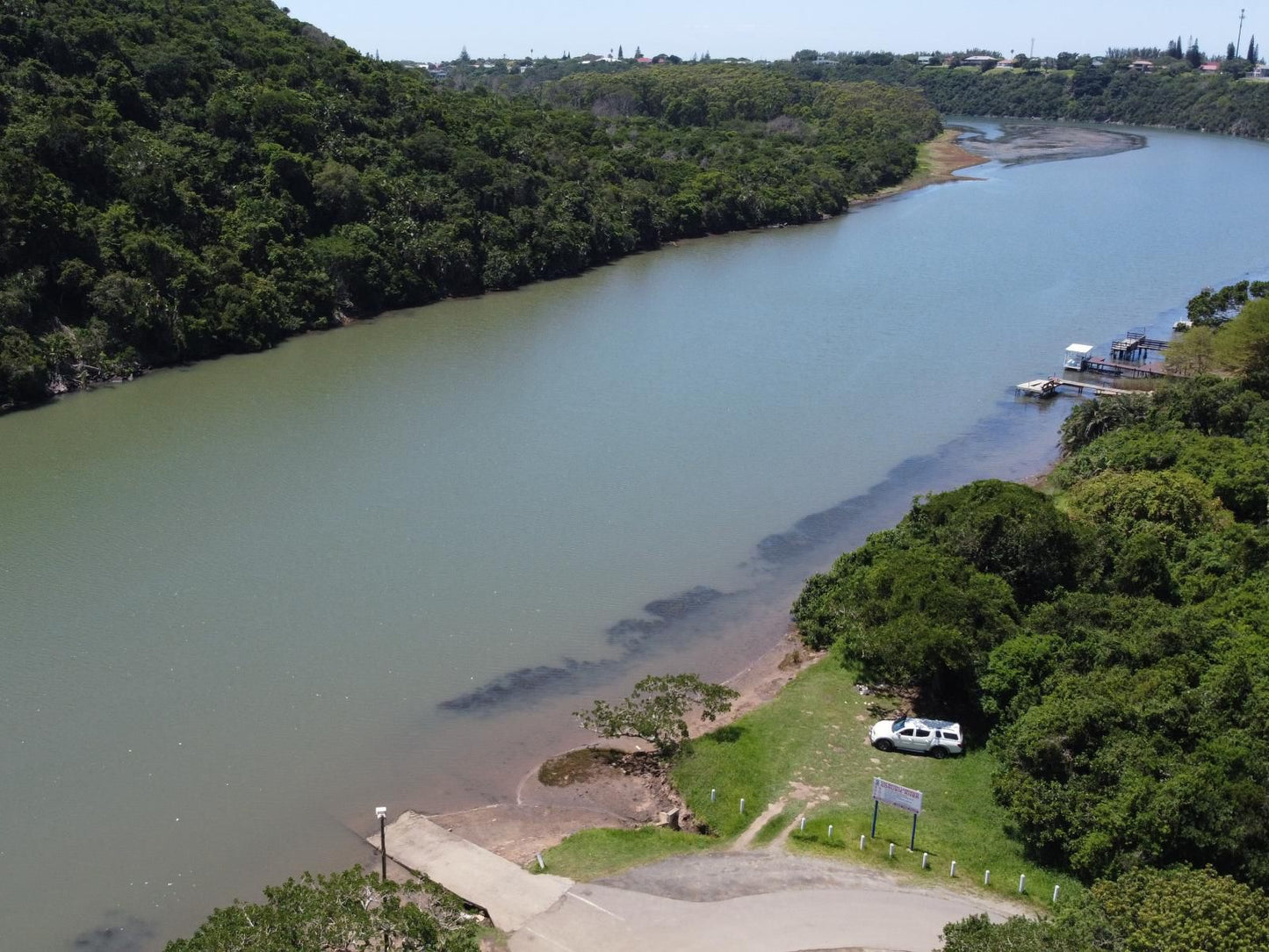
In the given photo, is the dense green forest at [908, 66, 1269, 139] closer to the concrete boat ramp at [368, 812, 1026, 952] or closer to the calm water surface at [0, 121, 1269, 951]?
the calm water surface at [0, 121, 1269, 951]

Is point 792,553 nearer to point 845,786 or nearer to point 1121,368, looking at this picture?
point 845,786

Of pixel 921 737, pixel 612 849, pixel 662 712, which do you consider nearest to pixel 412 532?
pixel 662 712

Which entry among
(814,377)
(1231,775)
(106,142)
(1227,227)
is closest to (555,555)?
(1231,775)

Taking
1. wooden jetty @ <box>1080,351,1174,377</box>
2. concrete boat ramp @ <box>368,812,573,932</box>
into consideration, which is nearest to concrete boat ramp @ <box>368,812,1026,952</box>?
concrete boat ramp @ <box>368,812,573,932</box>

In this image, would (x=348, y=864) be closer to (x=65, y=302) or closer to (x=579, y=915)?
(x=579, y=915)

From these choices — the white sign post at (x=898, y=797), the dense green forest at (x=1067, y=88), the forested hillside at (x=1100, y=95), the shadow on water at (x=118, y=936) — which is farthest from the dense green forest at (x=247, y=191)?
the forested hillside at (x=1100, y=95)
